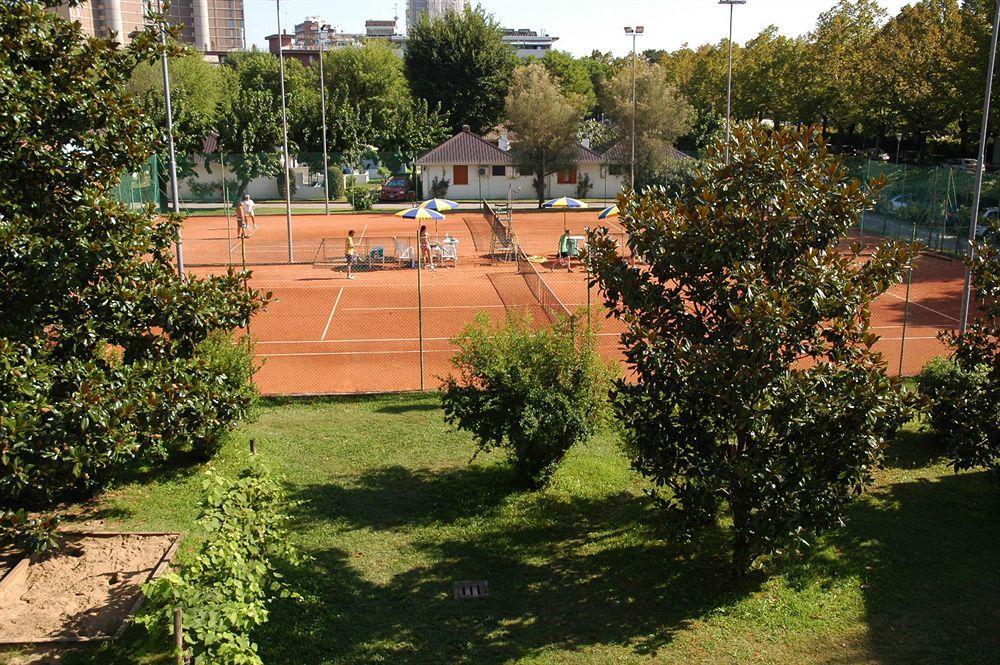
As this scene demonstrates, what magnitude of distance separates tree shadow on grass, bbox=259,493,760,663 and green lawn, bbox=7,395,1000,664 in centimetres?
2

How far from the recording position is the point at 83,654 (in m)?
8.96

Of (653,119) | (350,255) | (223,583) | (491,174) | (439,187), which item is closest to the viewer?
(223,583)

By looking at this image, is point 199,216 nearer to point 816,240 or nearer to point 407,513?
point 407,513

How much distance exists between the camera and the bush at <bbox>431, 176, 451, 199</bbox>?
55031 mm

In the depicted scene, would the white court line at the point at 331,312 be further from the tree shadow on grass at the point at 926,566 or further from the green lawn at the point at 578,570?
the tree shadow on grass at the point at 926,566

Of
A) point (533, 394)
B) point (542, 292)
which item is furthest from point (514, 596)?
point (542, 292)

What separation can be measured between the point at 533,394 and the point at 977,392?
5.62m

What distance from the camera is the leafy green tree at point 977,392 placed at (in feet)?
37.2

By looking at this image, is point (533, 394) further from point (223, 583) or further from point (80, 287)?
point (80, 287)

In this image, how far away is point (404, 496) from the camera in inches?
506

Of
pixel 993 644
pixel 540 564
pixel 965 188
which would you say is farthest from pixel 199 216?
pixel 993 644

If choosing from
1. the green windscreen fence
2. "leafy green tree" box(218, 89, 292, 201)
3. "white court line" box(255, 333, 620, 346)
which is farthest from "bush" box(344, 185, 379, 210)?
"white court line" box(255, 333, 620, 346)

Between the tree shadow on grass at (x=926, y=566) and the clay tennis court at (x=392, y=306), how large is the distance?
359cm

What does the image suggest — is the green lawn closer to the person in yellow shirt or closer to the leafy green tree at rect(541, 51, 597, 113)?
the person in yellow shirt
